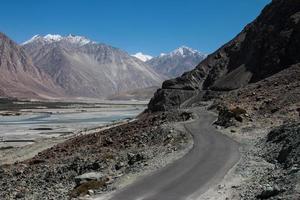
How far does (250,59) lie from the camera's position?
100m

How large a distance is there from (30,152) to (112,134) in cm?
2052

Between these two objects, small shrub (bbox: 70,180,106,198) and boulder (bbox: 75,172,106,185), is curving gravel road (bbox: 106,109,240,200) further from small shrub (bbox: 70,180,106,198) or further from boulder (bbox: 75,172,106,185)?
boulder (bbox: 75,172,106,185)

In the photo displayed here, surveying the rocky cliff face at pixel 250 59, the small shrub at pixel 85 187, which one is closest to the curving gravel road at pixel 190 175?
the small shrub at pixel 85 187

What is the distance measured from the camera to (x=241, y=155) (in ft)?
101

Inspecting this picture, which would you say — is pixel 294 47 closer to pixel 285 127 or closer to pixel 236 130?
pixel 236 130

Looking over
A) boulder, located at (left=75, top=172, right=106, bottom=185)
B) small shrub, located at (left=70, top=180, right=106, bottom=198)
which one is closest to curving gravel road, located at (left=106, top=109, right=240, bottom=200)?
small shrub, located at (left=70, top=180, right=106, bottom=198)

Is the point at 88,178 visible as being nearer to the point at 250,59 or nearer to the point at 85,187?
the point at 85,187

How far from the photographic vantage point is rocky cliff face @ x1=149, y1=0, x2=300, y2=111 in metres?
87.6

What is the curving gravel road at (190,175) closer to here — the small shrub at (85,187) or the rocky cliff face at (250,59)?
the small shrub at (85,187)

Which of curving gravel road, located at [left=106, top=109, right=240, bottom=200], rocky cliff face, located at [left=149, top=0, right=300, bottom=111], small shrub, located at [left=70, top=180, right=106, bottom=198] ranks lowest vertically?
small shrub, located at [left=70, top=180, right=106, bottom=198]

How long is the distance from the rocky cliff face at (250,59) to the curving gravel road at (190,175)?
164 feet

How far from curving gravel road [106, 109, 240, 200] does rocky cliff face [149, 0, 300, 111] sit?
1969 inches

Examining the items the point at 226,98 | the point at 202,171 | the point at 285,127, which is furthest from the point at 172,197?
the point at 226,98

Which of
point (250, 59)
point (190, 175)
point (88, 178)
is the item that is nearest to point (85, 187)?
point (88, 178)
